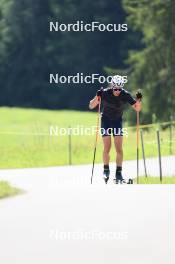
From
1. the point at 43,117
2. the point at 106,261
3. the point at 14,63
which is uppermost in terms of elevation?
the point at 14,63

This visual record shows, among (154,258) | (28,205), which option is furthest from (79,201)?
(154,258)

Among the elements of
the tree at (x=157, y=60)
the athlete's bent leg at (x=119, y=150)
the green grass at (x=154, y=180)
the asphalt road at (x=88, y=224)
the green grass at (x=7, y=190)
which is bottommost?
the asphalt road at (x=88, y=224)

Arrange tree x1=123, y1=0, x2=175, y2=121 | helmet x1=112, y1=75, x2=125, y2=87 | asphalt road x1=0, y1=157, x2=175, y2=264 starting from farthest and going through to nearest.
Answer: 1. tree x1=123, y1=0, x2=175, y2=121
2. helmet x1=112, y1=75, x2=125, y2=87
3. asphalt road x1=0, y1=157, x2=175, y2=264

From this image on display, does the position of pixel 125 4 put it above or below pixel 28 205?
above

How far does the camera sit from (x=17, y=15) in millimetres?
94688

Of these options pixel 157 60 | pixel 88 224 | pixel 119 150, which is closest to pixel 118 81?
pixel 119 150

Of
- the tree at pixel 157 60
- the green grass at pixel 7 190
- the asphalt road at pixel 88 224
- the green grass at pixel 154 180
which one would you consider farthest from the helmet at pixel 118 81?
the tree at pixel 157 60

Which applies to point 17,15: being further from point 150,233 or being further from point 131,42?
point 150,233

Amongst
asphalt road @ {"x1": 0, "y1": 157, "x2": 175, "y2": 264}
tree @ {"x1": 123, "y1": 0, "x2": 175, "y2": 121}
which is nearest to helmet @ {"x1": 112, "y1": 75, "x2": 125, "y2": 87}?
asphalt road @ {"x1": 0, "y1": 157, "x2": 175, "y2": 264}

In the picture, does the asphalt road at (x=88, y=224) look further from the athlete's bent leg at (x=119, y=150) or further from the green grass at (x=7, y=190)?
the athlete's bent leg at (x=119, y=150)

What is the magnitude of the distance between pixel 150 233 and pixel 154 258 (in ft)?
4.65

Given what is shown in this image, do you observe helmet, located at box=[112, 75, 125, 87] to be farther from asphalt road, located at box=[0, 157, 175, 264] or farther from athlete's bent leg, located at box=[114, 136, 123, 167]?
asphalt road, located at box=[0, 157, 175, 264]

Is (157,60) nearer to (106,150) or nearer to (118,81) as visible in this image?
(106,150)

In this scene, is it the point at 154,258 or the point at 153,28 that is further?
the point at 153,28
